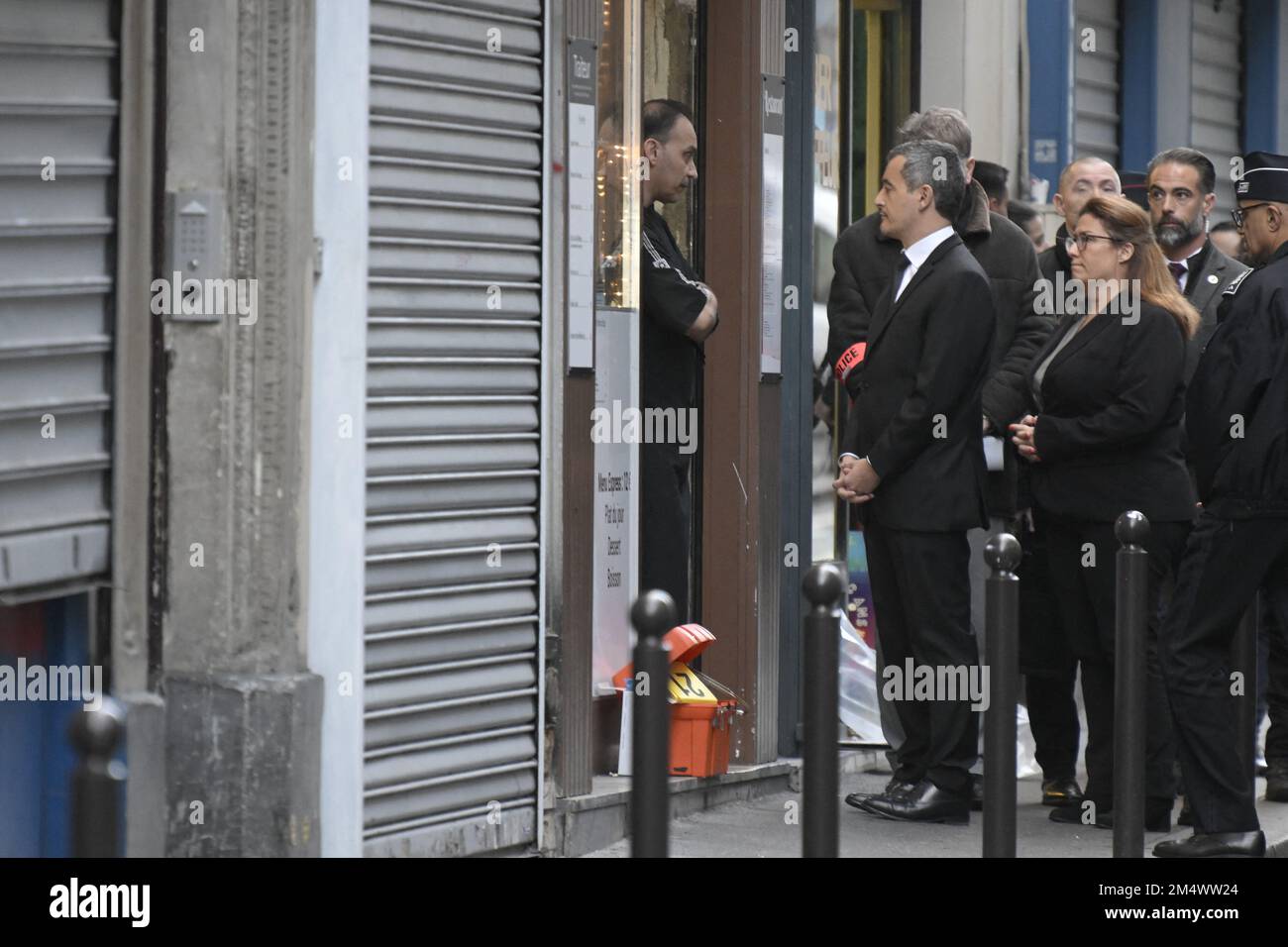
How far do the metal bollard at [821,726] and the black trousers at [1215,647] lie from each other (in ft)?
7.52

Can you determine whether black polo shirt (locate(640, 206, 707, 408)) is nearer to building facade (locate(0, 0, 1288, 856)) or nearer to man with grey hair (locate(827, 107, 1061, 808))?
building facade (locate(0, 0, 1288, 856))

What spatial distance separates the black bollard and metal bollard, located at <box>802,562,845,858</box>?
5.68 ft

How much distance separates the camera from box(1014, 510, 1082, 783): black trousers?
7734 mm

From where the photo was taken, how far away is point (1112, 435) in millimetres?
7160

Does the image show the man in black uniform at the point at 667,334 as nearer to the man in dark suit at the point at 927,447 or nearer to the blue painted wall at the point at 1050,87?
the man in dark suit at the point at 927,447

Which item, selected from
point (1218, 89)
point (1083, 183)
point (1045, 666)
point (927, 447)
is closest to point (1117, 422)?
point (927, 447)

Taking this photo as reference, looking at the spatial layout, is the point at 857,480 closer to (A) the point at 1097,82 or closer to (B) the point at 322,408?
(B) the point at 322,408

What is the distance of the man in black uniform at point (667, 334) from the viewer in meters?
7.31

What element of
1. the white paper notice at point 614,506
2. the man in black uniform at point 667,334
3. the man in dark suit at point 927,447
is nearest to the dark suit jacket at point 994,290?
the man in dark suit at point 927,447

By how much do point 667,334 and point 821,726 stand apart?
3056 millimetres
